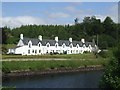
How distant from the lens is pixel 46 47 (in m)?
86.1

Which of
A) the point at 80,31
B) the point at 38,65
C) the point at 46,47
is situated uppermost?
the point at 80,31

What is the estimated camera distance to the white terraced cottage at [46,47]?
258ft

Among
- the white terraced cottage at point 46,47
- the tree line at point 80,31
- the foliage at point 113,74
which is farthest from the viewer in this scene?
the tree line at point 80,31

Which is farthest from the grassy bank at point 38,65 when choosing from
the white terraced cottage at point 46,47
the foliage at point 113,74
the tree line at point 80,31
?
the tree line at point 80,31

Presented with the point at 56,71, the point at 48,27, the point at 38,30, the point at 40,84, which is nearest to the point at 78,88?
the point at 40,84

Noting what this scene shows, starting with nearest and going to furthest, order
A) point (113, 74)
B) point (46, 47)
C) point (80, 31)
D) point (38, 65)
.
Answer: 1. point (113, 74)
2. point (38, 65)
3. point (46, 47)
4. point (80, 31)

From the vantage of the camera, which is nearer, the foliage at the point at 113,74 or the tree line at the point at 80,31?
the foliage at the point at 113,74

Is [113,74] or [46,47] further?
[46,47]

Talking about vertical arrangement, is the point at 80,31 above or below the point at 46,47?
above

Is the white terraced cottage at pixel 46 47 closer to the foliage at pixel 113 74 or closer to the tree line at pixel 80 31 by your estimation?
the tree line at pixel 80 31

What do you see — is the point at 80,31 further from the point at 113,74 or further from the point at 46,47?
the point at 113,74

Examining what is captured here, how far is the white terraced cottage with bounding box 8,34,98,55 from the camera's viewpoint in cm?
7850

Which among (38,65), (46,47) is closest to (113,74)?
(38,65)

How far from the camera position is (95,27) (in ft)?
411
